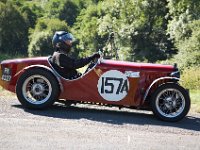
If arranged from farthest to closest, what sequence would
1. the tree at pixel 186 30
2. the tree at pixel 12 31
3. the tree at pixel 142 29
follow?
the tree at pixel 12 31 < the tree at pixel 142 29 < the tree at pixel 186 30

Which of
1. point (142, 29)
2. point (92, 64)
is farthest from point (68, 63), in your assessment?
point (142, 29)

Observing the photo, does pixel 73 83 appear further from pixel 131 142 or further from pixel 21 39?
pixel 21 39

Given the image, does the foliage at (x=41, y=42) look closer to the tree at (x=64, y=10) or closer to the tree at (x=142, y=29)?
the tree at (x=64, y=10)

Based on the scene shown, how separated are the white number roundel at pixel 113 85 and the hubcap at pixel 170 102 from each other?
67cm

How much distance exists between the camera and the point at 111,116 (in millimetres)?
8383

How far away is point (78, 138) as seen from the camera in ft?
21.5

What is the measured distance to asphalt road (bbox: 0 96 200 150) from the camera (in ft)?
20.6

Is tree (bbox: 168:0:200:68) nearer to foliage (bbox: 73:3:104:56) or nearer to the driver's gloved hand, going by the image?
the driver's gloved hand

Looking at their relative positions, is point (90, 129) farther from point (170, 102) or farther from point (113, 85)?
point (170, 102)

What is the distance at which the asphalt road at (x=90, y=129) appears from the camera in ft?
20.6

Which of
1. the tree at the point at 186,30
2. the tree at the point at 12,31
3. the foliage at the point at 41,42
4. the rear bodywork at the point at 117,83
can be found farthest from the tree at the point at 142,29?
the rear bodywork at the point at 117,83

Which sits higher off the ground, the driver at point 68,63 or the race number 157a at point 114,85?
the driver at point 68,63

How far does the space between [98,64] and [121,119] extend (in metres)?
1.18

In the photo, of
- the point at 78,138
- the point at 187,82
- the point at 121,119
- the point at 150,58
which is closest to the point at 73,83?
the point at 121,119
